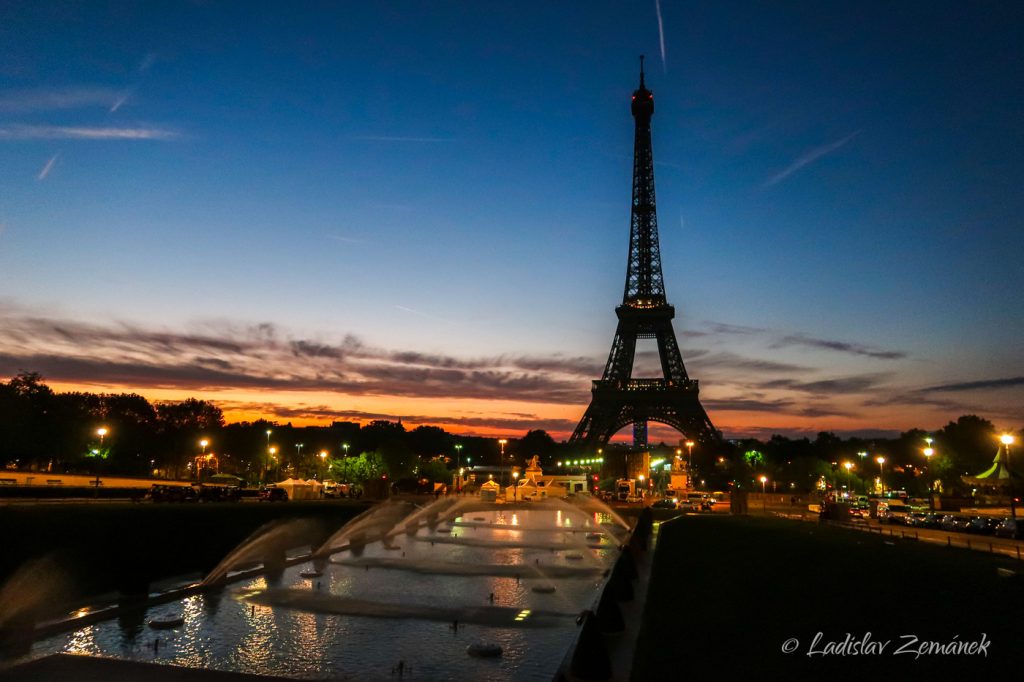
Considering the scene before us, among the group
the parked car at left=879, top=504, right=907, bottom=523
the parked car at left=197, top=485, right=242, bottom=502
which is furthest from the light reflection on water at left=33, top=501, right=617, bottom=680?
the parked car at left=879, top=504, right=907, bottom=523

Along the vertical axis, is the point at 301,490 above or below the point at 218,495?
below

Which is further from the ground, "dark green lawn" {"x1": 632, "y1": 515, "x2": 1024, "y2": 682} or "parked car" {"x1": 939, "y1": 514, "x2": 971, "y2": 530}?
"dark green lawn" {"x1": 632, "y1": 515, "x2": 1024, "y2": 682}

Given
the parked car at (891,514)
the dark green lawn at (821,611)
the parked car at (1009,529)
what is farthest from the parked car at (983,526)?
the dark green lawn at (821,611)

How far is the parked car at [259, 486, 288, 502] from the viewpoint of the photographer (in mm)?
55162

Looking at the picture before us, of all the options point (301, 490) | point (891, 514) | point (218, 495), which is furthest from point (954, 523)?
point (218, 495)

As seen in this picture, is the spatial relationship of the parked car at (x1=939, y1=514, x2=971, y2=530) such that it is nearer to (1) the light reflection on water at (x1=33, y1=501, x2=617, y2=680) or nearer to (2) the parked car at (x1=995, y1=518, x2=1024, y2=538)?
(2) the parked car at (x1=995, y1=518, x2=1024, y2=538)

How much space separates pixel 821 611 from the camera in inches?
598

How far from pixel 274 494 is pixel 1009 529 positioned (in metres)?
48.7

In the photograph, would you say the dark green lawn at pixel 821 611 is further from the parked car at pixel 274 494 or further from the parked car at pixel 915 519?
the parked car at pixel 274 494

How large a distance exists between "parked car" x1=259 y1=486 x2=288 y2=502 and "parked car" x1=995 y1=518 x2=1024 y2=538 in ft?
155

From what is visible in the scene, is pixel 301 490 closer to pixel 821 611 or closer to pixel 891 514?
pixel 891 514

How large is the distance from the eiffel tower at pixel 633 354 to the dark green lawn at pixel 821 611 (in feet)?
274

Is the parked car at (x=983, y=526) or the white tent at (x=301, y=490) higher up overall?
the white tent at (x=301, y=490)

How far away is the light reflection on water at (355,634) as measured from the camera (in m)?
12.3
